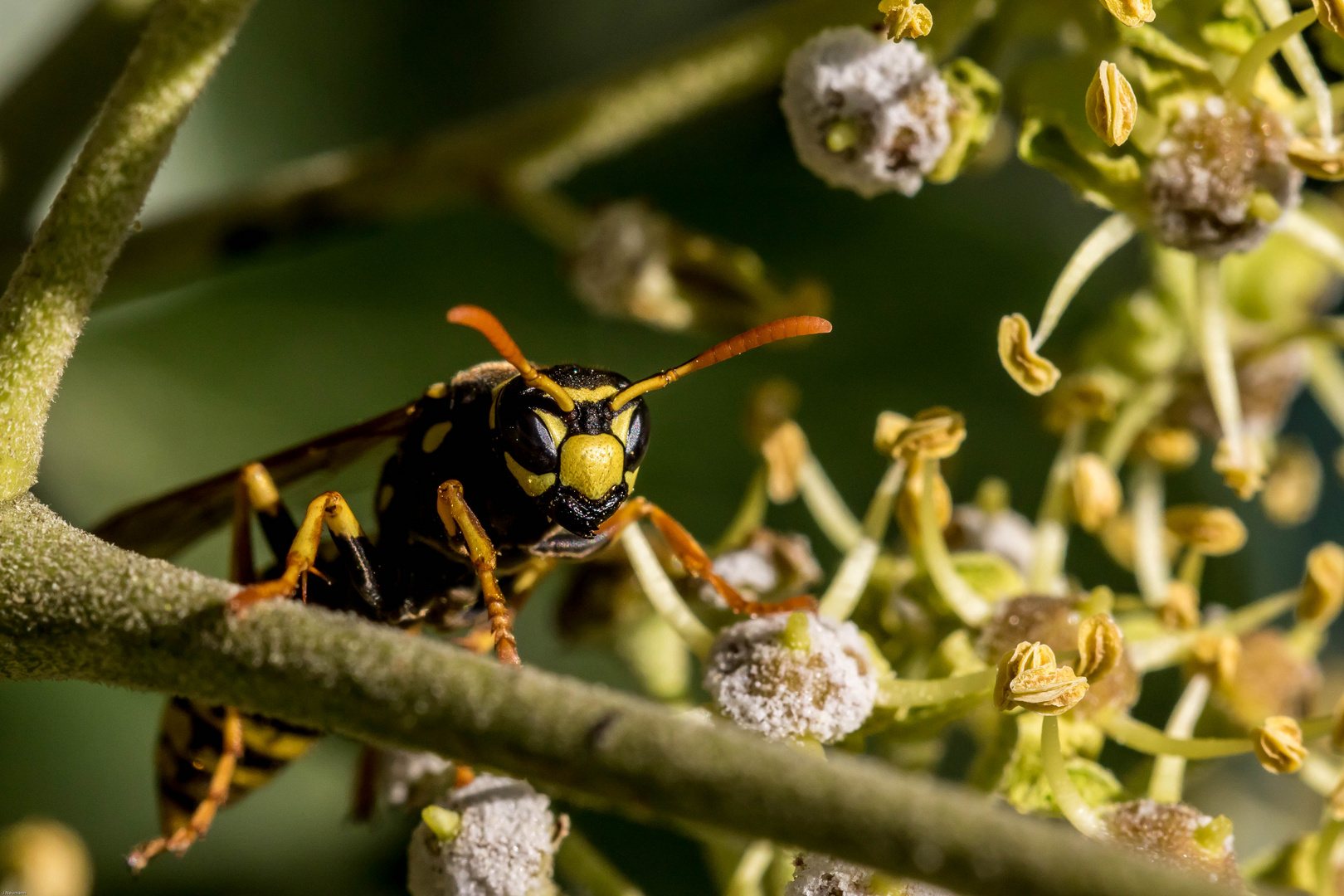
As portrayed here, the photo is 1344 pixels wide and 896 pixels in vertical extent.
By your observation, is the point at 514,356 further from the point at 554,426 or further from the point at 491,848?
the point at 491,848

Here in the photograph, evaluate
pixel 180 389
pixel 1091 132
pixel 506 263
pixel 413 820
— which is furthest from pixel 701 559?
pixel 180 389

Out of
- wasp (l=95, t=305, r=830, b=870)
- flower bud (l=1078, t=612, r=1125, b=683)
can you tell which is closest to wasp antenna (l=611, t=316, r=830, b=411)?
wasp (l=95, t=305, r=830, b=870)

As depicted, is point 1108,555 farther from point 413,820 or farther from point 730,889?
point 413,820

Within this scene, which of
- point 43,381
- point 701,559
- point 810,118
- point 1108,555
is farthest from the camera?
point 1108,555

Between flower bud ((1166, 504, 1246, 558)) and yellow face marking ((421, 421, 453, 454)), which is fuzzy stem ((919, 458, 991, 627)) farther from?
yellow face marking ((421, 421, 453, 454))

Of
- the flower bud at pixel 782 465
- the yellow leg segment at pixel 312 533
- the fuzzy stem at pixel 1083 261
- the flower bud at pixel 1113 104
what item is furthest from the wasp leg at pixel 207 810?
the flower bud at pixel 1113 104

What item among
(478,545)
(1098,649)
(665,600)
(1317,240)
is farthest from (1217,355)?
A: (478,545)
